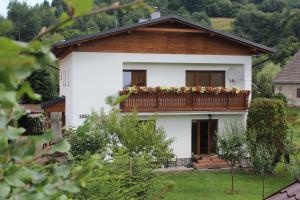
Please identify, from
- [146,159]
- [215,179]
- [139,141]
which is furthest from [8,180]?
[215,179]

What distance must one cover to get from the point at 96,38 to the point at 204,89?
498 cm

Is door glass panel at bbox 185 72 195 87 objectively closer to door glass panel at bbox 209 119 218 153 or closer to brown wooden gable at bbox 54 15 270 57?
brown wooden gable at bbox 54 15 270 57

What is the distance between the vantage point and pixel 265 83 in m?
41.8

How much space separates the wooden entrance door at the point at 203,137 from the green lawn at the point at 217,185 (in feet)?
7.38

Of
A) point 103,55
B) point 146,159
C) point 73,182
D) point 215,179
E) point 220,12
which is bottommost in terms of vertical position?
point 215,179

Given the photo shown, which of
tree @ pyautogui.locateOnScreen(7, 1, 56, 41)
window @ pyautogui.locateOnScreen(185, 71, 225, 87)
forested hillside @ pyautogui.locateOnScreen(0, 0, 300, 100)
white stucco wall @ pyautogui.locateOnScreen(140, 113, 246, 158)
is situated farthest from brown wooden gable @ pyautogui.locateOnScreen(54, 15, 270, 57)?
tree @ pyautogui.locateOnScreen(7, 1, 56, 41)

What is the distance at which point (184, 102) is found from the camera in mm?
22000

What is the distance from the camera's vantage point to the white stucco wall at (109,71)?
69.6 ft

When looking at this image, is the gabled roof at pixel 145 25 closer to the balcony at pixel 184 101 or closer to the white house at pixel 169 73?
the white house at pixel 169 73

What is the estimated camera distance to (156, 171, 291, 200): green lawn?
1706 centimetres

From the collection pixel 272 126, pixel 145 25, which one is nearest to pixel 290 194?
pixel 272 126

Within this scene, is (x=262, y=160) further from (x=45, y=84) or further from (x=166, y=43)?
(x=45, y=84)

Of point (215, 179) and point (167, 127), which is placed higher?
point (167, 127)

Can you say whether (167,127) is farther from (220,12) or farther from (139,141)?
(220,12)
